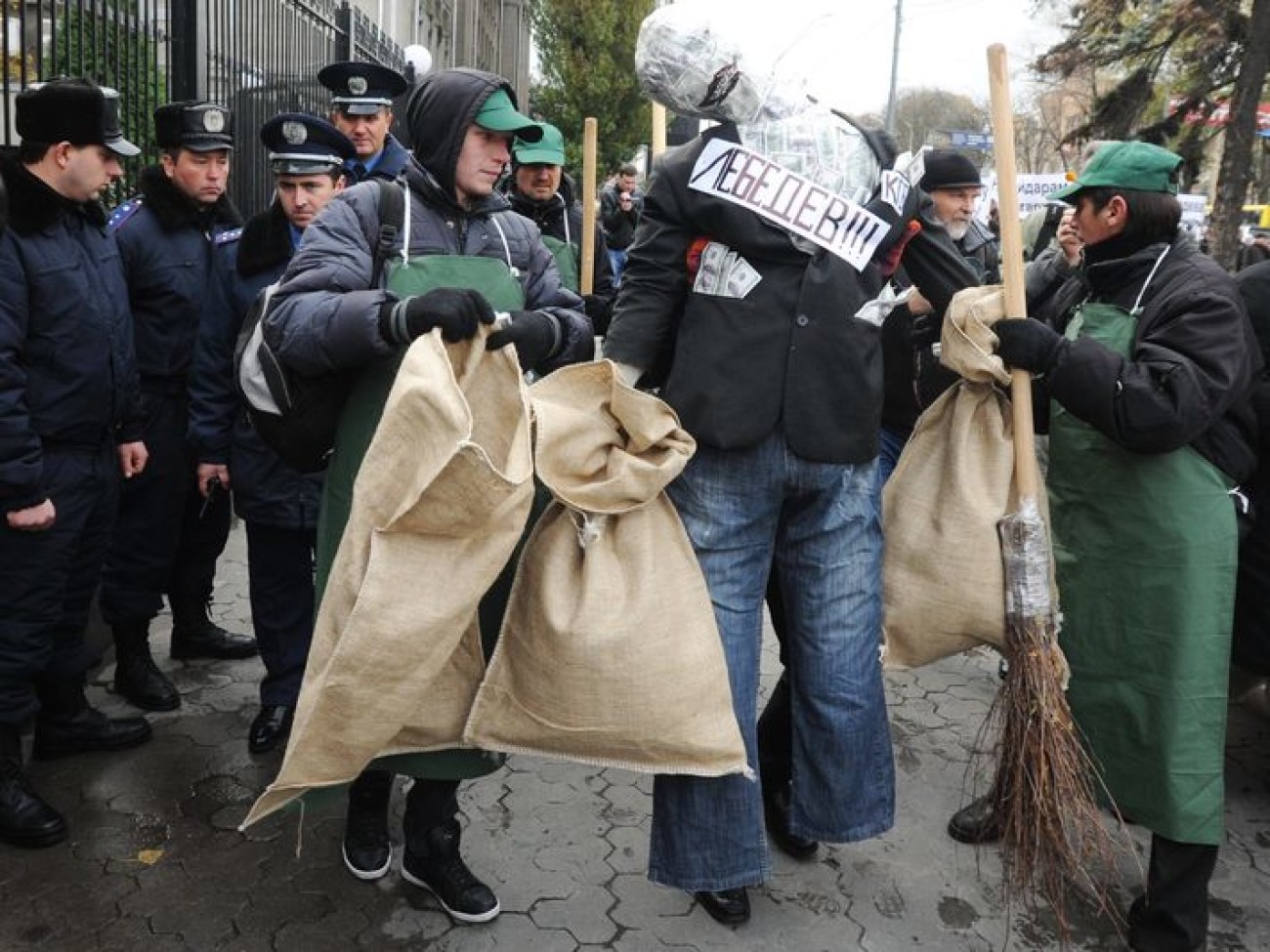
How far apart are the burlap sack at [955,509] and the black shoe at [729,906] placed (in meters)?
0.66

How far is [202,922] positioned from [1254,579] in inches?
110

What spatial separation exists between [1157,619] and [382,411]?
1.81 meters

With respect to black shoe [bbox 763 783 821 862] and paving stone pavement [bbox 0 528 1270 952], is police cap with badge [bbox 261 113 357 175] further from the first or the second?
black shoe [bbox 763 783 821 862]

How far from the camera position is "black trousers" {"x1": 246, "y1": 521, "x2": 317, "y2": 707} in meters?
3.63

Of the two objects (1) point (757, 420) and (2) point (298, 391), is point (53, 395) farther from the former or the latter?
(1) point (757, 420)

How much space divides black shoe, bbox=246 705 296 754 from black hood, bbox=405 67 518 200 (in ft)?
5.94

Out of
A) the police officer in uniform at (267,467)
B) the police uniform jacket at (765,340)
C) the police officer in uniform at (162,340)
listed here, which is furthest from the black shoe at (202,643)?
the police uniform jacket at (765,340)

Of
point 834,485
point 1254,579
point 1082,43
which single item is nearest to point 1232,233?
point 1082,43

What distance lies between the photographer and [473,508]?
2.18 m

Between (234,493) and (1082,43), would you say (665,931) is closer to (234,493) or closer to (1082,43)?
(234,493)

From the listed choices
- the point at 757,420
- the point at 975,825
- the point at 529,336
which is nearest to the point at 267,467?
the point at 529,336

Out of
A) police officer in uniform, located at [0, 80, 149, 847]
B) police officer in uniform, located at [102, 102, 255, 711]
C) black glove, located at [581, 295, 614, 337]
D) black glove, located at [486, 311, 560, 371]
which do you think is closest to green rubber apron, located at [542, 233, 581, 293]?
black glove, located at [581, 295, 614, 337]

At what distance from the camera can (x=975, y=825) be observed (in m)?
3.29

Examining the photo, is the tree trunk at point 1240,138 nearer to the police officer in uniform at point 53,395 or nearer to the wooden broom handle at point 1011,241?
the wooden broom handle at point 1011,241
